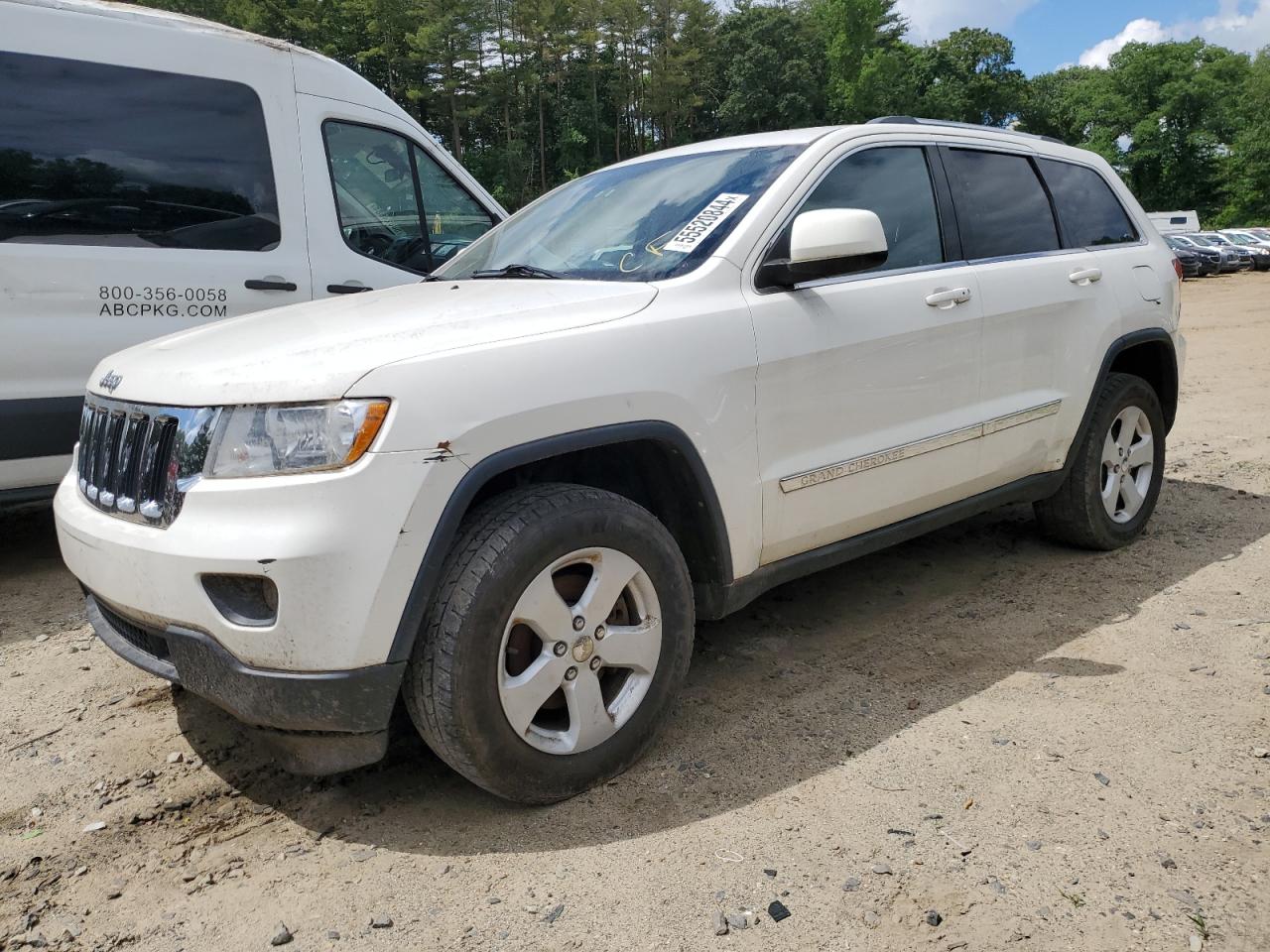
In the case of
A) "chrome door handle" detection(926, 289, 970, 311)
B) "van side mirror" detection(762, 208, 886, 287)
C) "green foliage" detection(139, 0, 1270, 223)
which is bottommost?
"chrome door handle" detection(926, 289, 970, 311)

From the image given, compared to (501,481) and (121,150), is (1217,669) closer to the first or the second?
(501,481)

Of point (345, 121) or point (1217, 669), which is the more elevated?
point (345, 121)

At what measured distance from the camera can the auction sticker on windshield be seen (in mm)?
3113

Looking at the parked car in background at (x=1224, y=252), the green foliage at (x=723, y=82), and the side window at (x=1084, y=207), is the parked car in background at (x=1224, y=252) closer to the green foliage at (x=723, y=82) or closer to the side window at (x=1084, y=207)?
the green foliage at (x=723, y=82)

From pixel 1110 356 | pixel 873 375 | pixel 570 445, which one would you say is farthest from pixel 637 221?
pixel 1110 356

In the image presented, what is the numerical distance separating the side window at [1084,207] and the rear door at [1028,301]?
0.01m

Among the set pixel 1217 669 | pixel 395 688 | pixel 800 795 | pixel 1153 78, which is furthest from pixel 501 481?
pixel 1153 78

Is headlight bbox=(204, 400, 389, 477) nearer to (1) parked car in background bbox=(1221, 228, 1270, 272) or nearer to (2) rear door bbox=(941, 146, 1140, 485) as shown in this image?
(2) rear door bbox=(941, 146, 1140, 485)

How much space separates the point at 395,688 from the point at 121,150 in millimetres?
3360

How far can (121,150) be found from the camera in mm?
4496

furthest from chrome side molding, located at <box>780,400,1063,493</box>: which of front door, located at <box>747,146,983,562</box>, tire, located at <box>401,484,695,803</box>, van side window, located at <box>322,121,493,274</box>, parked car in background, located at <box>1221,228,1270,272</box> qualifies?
parked car in background, located at <box>1221,228,1270,272</box>

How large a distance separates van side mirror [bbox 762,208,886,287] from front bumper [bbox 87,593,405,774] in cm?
161

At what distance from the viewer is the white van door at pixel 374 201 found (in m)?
5.05

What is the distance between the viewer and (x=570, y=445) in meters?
2.55
